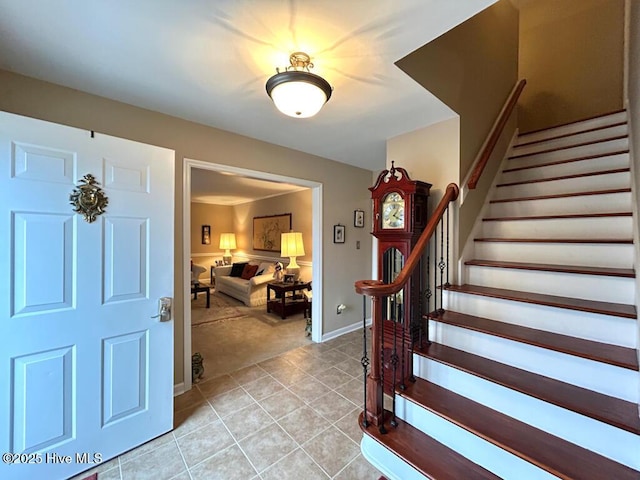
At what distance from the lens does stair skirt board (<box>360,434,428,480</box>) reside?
1331mm

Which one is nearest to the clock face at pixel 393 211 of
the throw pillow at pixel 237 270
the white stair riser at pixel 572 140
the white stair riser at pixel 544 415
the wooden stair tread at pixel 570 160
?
the white stair riser at pixel 544 415

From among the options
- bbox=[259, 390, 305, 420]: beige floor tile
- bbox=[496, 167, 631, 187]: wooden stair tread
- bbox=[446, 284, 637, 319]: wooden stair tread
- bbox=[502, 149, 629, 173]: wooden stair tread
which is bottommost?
bbox=[259, 390, 305, 420]: beige floor tile

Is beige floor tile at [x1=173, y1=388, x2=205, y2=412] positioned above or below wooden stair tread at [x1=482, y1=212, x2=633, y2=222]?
below

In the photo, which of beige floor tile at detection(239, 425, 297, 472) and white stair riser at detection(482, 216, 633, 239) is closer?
beige floor tile at detection(239, 425, 297, 472)

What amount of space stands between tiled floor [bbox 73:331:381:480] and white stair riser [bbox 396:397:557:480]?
418 millimetres

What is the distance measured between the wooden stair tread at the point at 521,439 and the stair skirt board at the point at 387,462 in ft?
0.97

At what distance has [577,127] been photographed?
2.93 meters

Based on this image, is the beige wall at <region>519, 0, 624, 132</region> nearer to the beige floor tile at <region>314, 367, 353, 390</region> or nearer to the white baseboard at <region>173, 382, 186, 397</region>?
the beige floor tile at <region>314, 367, 353, 390</region>

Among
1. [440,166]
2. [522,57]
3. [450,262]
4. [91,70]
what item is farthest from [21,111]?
[522,57]

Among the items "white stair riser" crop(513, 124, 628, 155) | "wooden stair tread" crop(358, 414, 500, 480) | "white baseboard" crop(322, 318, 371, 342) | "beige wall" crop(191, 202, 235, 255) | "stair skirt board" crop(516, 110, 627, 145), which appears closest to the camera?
"wooden stair tread" crop(358, 414, 500, 480)

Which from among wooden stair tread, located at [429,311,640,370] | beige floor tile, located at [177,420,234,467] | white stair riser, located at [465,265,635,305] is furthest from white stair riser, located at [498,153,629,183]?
beige floor tile, located at [177,420,234,467]

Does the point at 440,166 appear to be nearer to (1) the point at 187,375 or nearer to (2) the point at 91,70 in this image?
(2) the point at 91,70

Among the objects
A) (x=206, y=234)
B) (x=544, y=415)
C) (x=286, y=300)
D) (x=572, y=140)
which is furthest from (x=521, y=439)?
(x=206, y=234)

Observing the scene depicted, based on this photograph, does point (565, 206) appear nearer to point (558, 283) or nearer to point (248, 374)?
point (558, 283)
